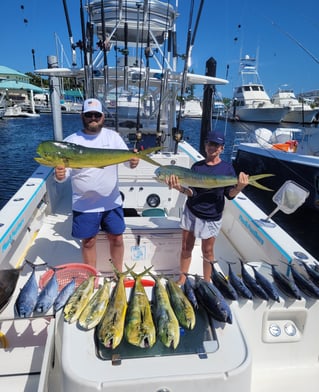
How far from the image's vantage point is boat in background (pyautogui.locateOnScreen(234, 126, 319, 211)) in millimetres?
8578

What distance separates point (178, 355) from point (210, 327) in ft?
0.85

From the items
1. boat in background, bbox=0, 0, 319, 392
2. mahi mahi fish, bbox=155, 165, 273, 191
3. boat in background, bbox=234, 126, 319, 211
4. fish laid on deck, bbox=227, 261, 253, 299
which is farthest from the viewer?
boat in background, bbox=234, 126, 319, 211

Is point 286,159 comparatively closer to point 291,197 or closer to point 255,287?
point 291,197

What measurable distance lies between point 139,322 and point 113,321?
136 millimetres

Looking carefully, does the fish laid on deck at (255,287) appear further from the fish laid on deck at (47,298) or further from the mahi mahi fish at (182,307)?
the fish laid on deck at (47,298)

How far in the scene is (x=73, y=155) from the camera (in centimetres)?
210

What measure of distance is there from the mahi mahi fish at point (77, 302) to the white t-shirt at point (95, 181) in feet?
2.78

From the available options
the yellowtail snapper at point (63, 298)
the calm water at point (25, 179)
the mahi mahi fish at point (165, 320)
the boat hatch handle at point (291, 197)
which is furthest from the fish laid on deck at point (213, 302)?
the calm water at point (25, 179)

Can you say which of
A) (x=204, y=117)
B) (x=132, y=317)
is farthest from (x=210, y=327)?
(x=204, y=117)

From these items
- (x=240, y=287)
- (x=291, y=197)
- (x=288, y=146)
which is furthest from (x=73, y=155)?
(x=288, y=146)

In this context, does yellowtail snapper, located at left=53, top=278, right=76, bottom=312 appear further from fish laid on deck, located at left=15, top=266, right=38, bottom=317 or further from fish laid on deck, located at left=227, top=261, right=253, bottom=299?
fish laid on deck, located at left=227, top=261, right=253, bottom=299

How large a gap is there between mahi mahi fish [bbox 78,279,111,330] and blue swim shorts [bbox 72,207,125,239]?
0.91 m

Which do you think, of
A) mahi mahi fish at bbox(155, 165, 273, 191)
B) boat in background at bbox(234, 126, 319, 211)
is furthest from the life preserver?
mahi mahi fish at bbox(155, 165, 273, 191)

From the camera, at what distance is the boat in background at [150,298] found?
1.33 metres
